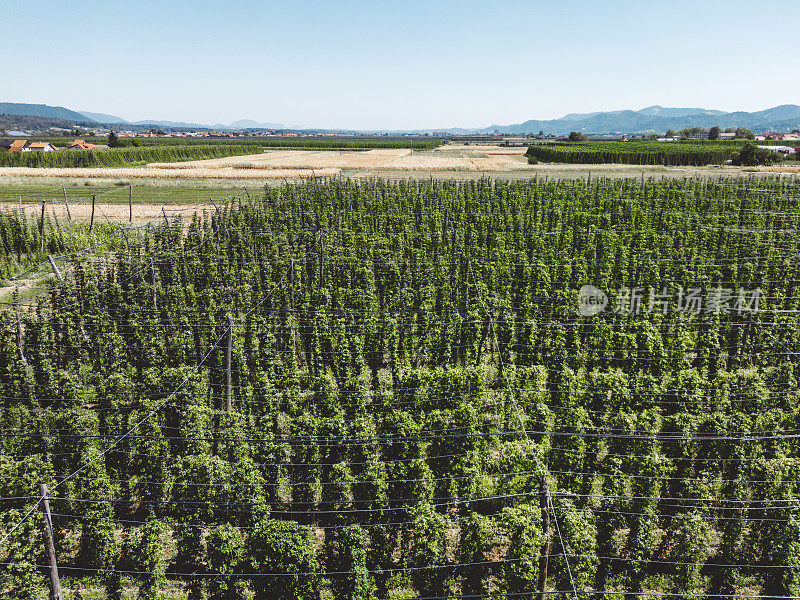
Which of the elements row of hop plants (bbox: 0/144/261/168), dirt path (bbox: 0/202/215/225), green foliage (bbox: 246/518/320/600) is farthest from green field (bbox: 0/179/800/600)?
row of hop plants (bbox: 0/144/261/168)

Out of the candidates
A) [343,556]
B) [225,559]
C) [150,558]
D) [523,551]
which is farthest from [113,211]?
[523,551]

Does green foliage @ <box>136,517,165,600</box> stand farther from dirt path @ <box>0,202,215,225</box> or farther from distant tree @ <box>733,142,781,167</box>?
distant tree @ <box>733,142,781,167</box>

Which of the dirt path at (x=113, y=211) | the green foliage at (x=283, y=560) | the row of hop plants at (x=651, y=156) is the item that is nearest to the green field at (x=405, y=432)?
the green foliage at (x=283, y=560)

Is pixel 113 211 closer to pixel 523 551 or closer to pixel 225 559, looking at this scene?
pixel 225 559

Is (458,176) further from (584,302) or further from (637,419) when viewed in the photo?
(637,419)

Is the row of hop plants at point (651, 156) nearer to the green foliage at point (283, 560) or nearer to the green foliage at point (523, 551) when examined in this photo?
the green foliage at point (523, 551)

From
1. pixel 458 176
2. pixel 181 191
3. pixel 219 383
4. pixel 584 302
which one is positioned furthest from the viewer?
pixel 458 176

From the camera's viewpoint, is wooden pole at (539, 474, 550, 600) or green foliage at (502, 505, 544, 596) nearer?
wooden pole at (539, 474, 550, 600)

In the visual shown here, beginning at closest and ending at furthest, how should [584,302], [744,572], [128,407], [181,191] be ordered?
[744,572] → [128,407] → [584,302] → [181,191]

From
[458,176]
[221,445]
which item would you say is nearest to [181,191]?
[458,176]
